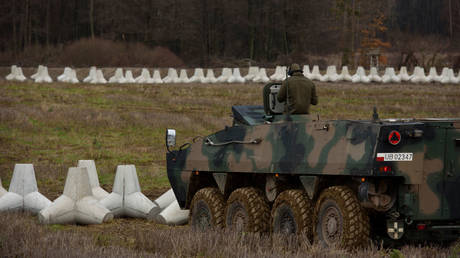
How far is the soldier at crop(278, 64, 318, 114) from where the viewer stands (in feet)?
37.3

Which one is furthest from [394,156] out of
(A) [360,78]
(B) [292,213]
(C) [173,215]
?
(A) [360,78]

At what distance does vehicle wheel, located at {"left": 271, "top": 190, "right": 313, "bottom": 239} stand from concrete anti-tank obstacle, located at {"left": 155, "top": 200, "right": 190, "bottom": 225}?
326cm

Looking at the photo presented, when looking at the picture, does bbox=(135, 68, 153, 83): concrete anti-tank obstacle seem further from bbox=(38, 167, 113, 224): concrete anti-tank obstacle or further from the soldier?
the soldier

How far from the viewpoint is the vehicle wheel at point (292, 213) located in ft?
32.2

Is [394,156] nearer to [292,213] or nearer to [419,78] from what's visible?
[292,213]

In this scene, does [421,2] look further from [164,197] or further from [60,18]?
[164,197]

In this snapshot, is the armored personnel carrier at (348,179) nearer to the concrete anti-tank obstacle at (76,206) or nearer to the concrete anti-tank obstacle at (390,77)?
the concrete anti-tank obstacle at (76,206)

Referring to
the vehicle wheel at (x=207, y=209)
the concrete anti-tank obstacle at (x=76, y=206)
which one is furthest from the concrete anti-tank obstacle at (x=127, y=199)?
the vehicle wheel at (x=207, y=209)

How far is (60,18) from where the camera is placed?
73.6 m

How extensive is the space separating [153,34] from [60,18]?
44.5 ft

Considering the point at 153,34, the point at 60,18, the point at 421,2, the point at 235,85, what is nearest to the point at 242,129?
the point at 235,85

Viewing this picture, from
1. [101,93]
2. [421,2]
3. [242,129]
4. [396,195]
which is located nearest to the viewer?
[396,195]

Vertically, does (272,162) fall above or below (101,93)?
below

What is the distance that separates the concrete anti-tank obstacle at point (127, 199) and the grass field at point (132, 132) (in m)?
0.29
